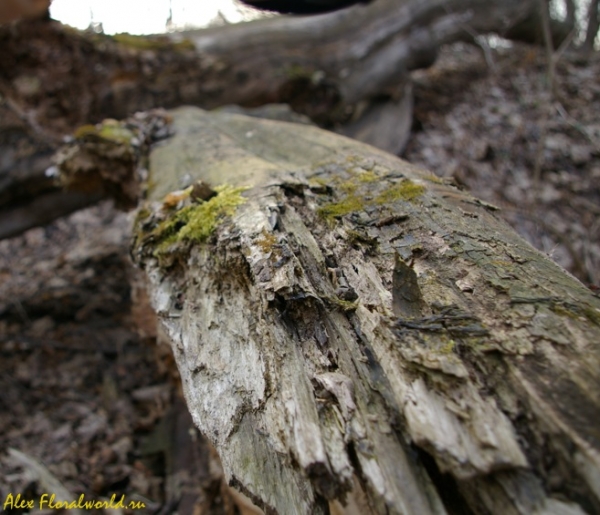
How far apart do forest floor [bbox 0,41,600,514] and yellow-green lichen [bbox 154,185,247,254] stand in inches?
43.6

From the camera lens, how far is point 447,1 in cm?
572

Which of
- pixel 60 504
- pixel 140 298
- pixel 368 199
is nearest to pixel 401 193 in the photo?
pixel 368 199

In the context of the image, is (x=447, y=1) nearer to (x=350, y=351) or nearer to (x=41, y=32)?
(x=41, y=32)

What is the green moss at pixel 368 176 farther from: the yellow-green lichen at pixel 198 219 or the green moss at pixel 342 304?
the green moss at pixel 342 304

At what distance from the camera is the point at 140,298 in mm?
3178

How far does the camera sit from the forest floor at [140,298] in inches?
116

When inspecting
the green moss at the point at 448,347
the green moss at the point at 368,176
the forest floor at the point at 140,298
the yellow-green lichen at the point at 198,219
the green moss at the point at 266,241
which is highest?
the green moss at the point at 368,176

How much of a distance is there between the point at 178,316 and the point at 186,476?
1660 mm

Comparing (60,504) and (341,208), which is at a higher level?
(341,208)

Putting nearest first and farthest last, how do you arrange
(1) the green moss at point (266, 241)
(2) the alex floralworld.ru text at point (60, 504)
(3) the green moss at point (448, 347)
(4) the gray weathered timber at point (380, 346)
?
(4) the gray weathered timber at point (380, 346) < (3) the green moss at point (448, 347) < (1) the green moss at point (266, 241) < (2) the alex floralworld.ru text at point (60, 504)

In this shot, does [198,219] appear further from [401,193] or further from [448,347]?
[448,347]

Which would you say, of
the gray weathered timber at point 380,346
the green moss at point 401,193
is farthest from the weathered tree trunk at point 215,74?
the green moss at point 401,193

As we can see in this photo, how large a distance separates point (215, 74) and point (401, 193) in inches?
134

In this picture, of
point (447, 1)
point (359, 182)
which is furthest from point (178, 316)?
point (447, 1)
